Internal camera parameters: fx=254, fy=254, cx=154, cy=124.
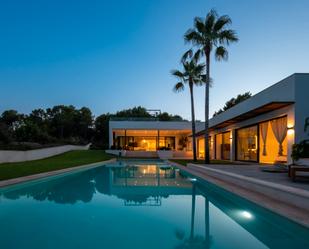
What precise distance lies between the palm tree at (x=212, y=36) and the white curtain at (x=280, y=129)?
12.7 ft

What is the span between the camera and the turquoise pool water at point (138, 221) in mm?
3717

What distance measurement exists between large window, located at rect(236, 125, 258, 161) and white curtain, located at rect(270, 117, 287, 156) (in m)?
2.16

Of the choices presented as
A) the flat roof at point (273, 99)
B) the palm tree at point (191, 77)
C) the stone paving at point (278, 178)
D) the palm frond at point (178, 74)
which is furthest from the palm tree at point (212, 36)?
the stone paving at point (278, 178)

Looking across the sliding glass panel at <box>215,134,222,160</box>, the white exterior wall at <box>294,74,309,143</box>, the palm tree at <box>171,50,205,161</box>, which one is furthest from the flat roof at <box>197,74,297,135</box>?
the sliding glass panel at <box>215,134,222,160</box>

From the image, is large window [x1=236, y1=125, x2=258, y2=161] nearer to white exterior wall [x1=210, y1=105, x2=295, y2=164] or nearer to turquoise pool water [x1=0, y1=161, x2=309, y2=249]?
white exterior wall [x1=210, y1=105, x2=295, y2=164]

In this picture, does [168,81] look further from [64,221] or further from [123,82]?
[64,221]

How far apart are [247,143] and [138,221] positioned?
14.2 metres

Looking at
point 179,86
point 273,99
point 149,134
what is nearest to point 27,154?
point 179,86

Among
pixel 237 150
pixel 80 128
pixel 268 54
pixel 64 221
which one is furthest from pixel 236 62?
pixel 80 128

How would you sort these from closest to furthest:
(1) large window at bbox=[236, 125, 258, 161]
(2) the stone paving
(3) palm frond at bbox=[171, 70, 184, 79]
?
(2) the stone paving
(1) large window at bbox=[236, 125, 258, 161]
(3) palm frond at bbox=[171, 70, 184, 79]

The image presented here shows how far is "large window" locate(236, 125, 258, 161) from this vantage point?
1623cm

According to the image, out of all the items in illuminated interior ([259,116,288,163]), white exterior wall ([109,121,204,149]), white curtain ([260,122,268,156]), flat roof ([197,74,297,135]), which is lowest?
illuminated interior ([259,116,288,163])

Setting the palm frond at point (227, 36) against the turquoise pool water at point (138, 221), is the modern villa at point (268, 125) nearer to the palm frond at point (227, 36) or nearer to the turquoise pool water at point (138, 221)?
the palm frond at point (227, 36)

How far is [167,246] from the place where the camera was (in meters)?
3.56
